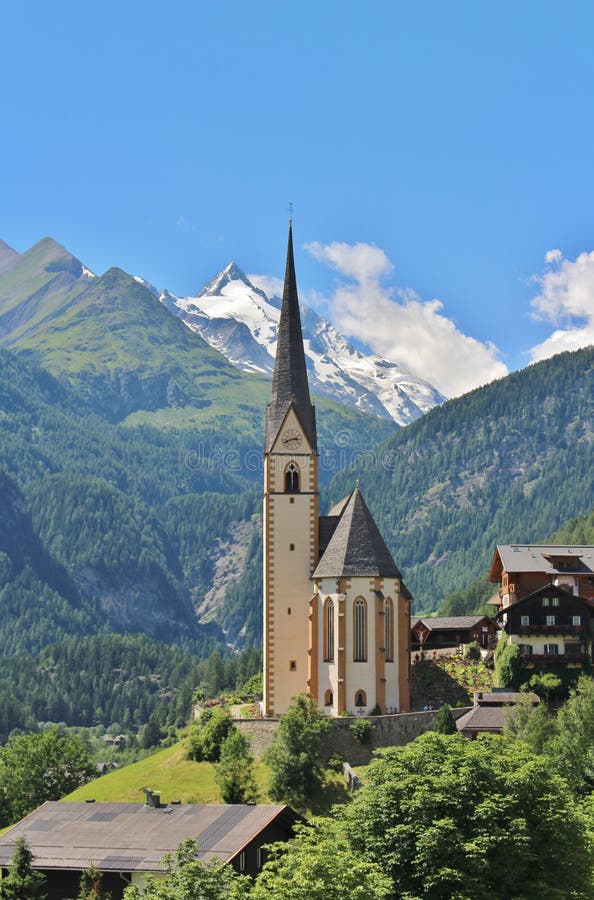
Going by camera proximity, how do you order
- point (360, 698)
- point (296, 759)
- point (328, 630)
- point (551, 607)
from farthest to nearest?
1. point (551, 607)
2. point (328, 630)
3. point (360, 698)
4. point (296, 759)

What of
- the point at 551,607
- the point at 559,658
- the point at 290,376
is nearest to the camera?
the point at 559,658

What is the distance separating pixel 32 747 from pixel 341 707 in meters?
30.9

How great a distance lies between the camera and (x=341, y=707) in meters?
113

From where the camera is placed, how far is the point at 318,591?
118 metres

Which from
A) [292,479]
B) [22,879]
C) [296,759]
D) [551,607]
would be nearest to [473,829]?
[22,879]

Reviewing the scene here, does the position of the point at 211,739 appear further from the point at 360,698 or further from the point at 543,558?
the point at 543,558

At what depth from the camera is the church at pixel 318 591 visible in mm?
114312

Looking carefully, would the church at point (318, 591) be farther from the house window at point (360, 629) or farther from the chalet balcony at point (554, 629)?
the chalet balcony at point (554, 629)

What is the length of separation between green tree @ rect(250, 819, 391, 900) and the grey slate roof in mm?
60728

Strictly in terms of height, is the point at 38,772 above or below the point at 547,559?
below

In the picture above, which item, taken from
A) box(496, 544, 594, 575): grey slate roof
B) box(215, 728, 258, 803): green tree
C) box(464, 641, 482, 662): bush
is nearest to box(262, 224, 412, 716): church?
box(215, 728, 258, 803): green tree

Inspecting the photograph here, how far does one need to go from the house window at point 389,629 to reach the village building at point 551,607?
10.8m

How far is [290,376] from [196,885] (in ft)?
232

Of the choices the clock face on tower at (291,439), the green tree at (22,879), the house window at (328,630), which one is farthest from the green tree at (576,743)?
the clock face on tower at (291,439)
